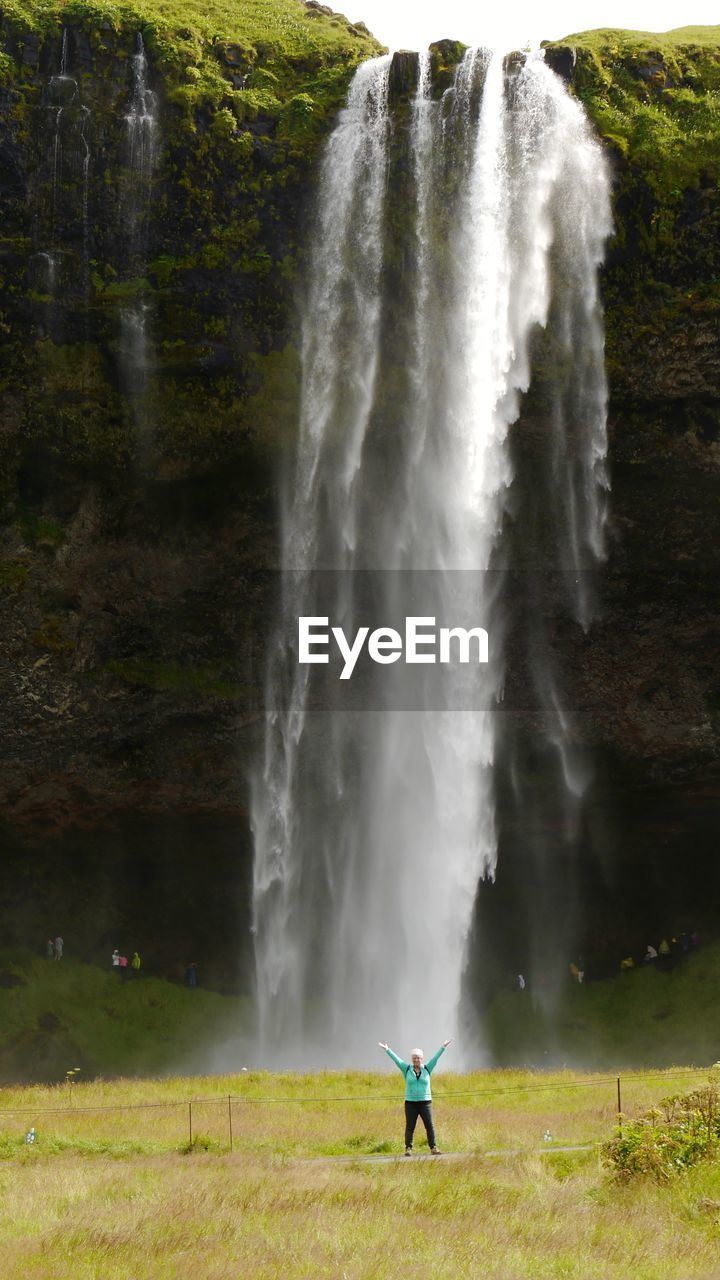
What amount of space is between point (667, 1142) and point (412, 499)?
73.6 feet

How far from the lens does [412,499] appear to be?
32344 mm

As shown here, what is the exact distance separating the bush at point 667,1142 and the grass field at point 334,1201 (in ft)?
0.87

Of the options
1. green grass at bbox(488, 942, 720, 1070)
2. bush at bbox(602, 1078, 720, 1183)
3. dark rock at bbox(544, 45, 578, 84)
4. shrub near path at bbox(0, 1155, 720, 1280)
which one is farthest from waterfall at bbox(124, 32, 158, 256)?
bush at bbox(602, 1078, 720, 1183)

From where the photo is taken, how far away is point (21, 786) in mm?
32125

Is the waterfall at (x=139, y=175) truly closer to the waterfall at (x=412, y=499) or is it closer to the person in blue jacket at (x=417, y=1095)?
the waterfall at (x=412, y=499)

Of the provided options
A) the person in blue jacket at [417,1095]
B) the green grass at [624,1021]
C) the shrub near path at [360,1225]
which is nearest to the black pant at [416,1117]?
the person in blue jacket at [417,1095]

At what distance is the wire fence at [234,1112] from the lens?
16.9 metres

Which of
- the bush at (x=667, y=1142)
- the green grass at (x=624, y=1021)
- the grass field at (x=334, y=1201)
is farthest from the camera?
the green grass at (x=624, y=1021)

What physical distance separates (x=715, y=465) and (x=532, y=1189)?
2308cm

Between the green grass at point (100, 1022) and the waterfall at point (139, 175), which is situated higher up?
the waterfall at point (139, 175)

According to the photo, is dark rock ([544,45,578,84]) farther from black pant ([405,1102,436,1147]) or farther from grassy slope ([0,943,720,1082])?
black pant ([405,1102,436,1147])

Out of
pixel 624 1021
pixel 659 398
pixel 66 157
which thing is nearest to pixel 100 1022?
pixel 624 1021

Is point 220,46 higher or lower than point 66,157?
higher

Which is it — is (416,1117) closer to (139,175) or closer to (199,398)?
(199,398)
